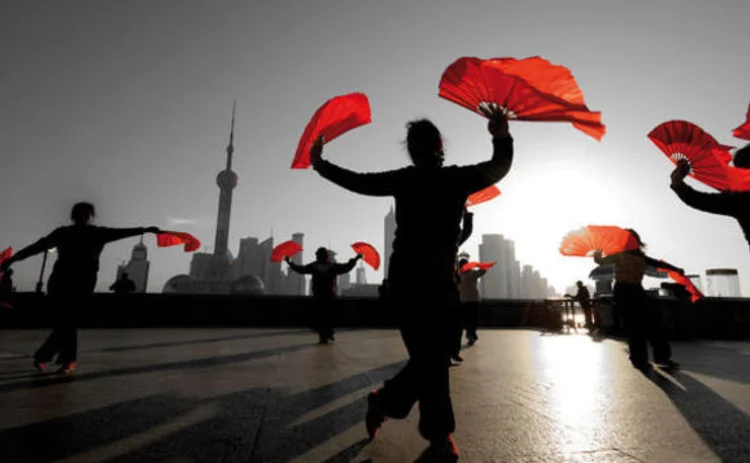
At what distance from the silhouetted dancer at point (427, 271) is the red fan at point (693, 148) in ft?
8.21

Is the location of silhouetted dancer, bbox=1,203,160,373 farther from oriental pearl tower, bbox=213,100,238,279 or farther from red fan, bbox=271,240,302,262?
oriental pearl tower, bbox=213,100,238,279

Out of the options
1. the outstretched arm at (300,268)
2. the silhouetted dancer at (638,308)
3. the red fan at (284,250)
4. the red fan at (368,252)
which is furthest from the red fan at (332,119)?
the outstretched arm at (300,268)

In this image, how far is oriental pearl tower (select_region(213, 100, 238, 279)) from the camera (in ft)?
492

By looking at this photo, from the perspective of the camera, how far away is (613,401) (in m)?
3.25

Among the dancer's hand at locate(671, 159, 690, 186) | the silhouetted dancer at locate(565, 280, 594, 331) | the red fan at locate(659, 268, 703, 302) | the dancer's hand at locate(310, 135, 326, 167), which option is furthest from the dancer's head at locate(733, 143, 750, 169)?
the silhouetted dancer at locate(565, 280, 594, 331)

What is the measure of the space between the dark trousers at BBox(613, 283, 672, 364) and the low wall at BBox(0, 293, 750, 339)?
7.11 m

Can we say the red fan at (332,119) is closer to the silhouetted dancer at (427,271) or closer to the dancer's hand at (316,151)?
the dancer's hand at (316,151)

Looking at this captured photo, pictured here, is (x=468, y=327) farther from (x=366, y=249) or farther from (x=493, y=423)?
(x=493, y=423)

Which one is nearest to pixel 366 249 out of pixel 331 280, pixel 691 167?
pixel 331 280

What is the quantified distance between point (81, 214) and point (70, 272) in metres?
0.71

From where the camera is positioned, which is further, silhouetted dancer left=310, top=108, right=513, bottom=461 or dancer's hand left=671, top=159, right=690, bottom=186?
dancer's hand left=671, top=159, right=690, bottom=186

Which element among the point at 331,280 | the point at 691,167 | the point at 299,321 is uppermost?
the point at 691,167

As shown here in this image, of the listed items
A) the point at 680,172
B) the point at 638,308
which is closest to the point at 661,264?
the point at 638,308

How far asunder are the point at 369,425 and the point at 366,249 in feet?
11.1
